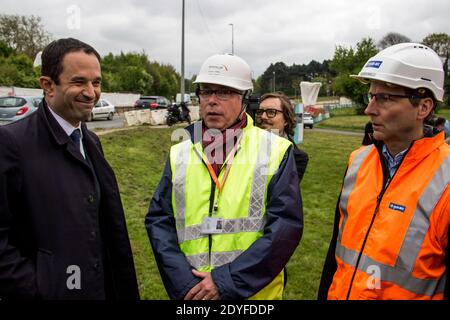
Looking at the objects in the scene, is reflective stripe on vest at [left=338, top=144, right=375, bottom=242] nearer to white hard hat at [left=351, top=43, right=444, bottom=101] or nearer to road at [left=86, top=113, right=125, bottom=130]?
white hard hat at [left=351, top=43, right=444, bottom=101]

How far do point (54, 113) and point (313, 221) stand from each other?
5361 millimetres

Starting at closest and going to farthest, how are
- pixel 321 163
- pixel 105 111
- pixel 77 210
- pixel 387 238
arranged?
pixel 387 238 → pixel 77 210 → pixel 321 163 → pixel 105 111

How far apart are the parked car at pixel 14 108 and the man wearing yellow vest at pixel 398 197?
14.6 metres

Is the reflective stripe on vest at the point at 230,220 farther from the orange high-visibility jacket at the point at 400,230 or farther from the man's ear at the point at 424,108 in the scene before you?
the man's ear at the point at 424,108

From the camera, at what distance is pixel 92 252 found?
210 centimetres

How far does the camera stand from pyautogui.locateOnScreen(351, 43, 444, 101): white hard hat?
1.95 meters

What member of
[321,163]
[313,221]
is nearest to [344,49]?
[321,163]

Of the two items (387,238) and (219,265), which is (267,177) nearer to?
(219,265)

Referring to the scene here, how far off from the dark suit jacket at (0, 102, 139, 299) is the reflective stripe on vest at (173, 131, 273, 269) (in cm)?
45

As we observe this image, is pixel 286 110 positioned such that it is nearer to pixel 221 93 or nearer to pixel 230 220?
pixel 221 93

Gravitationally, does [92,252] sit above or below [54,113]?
below

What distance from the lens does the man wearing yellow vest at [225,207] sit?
2127 mm

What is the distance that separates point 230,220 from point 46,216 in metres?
0.93

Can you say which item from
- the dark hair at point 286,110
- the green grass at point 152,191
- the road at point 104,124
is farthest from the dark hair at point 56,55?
the road at point 104,124
